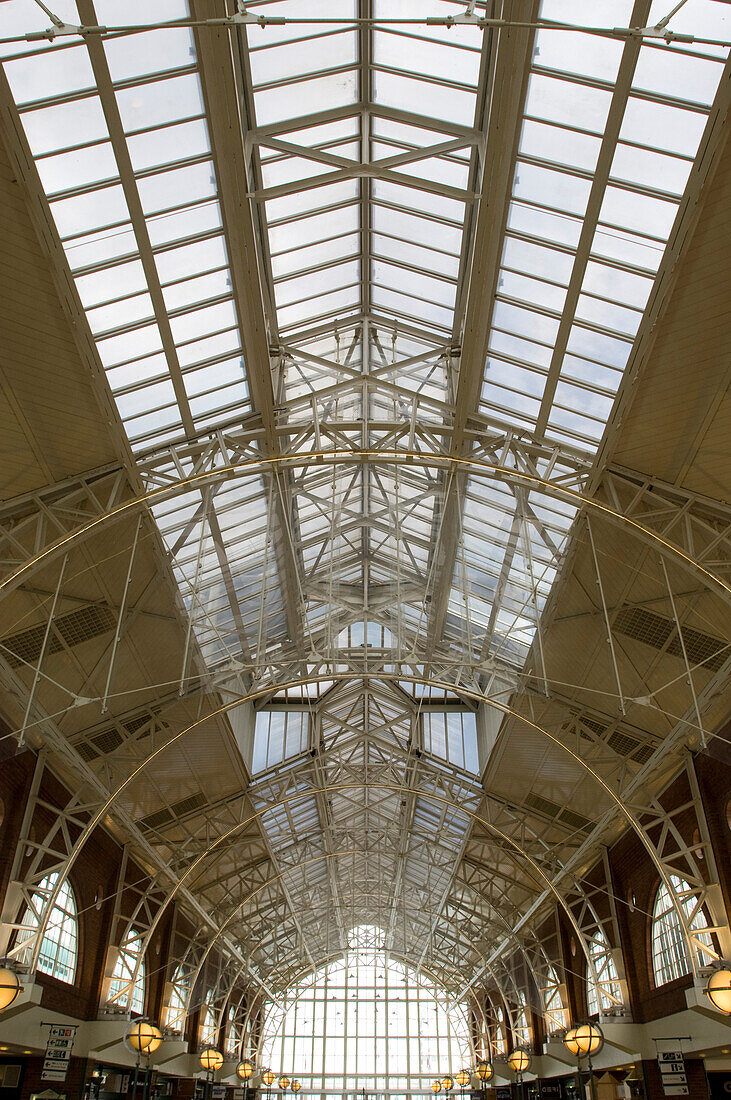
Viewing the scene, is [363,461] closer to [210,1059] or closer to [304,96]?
[304,96]

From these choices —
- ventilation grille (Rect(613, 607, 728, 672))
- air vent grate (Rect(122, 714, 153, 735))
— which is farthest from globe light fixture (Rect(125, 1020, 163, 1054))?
ventilation grille (Rect(613, 607, 728, 672))

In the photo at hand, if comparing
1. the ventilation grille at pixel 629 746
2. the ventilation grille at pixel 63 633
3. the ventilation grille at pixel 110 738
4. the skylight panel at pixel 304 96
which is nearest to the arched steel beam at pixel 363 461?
the ventilation grille at pixel 63 633

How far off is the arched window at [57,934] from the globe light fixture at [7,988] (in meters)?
5.12

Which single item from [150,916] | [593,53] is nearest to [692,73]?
[593,53]

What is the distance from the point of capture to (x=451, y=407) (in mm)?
20250

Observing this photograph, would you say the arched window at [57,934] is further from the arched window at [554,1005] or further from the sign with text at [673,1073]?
the arched window at [554,1005]

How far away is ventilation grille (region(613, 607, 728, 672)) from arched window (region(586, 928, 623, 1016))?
1518 centimetres

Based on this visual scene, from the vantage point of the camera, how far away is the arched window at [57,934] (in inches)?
1043

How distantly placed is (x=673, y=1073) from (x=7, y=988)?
19.9 m

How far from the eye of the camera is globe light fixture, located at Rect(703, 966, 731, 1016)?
19.8 m

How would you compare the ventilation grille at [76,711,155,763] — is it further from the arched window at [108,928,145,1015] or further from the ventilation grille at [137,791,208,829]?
the arched window at [108,928,145,1015]

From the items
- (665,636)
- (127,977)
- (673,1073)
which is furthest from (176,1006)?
(665,636)

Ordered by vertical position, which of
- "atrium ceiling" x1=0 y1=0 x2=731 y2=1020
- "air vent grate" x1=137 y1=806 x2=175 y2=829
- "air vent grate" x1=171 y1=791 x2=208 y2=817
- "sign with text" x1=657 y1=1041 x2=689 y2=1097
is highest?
"atrium ceiling" x1=0 y1=0 x2=731 y2=1020

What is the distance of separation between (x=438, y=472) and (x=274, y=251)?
8906 millimetres
